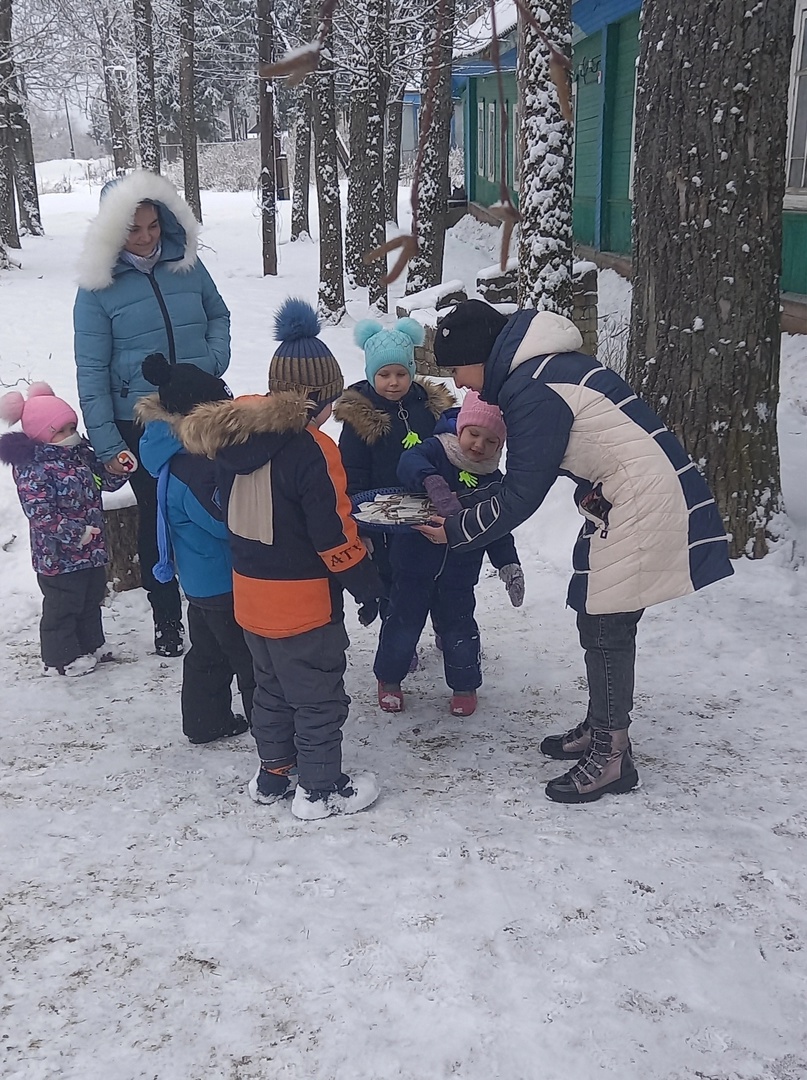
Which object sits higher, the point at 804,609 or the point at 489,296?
the point at 489,296

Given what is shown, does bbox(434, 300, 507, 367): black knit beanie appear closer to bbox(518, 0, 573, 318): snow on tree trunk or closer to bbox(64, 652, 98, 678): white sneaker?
bbox(64, 652, 98, 678): white sneaker

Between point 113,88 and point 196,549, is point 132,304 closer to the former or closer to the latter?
point 196,549

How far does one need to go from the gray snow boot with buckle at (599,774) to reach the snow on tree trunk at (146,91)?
59.8 feet

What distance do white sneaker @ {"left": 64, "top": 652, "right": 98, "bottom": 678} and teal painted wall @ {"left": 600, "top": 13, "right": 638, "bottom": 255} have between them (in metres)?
11.9

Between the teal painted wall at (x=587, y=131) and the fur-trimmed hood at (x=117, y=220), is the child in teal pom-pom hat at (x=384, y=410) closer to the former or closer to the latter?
the fur-trimmed hood at (x=117, y=220)

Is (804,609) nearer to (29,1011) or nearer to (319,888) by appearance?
(319,888)

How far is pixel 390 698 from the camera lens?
376 centimetres

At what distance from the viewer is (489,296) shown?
9945 millimetres

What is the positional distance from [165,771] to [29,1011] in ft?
3.84

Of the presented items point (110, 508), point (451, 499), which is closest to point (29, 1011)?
point (451, 499)

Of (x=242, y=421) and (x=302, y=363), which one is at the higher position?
(x=302, y=363)

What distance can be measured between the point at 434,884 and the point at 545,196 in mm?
5130

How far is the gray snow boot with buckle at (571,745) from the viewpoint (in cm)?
332

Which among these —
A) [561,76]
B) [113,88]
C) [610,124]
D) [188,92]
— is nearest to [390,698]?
[561,76]
